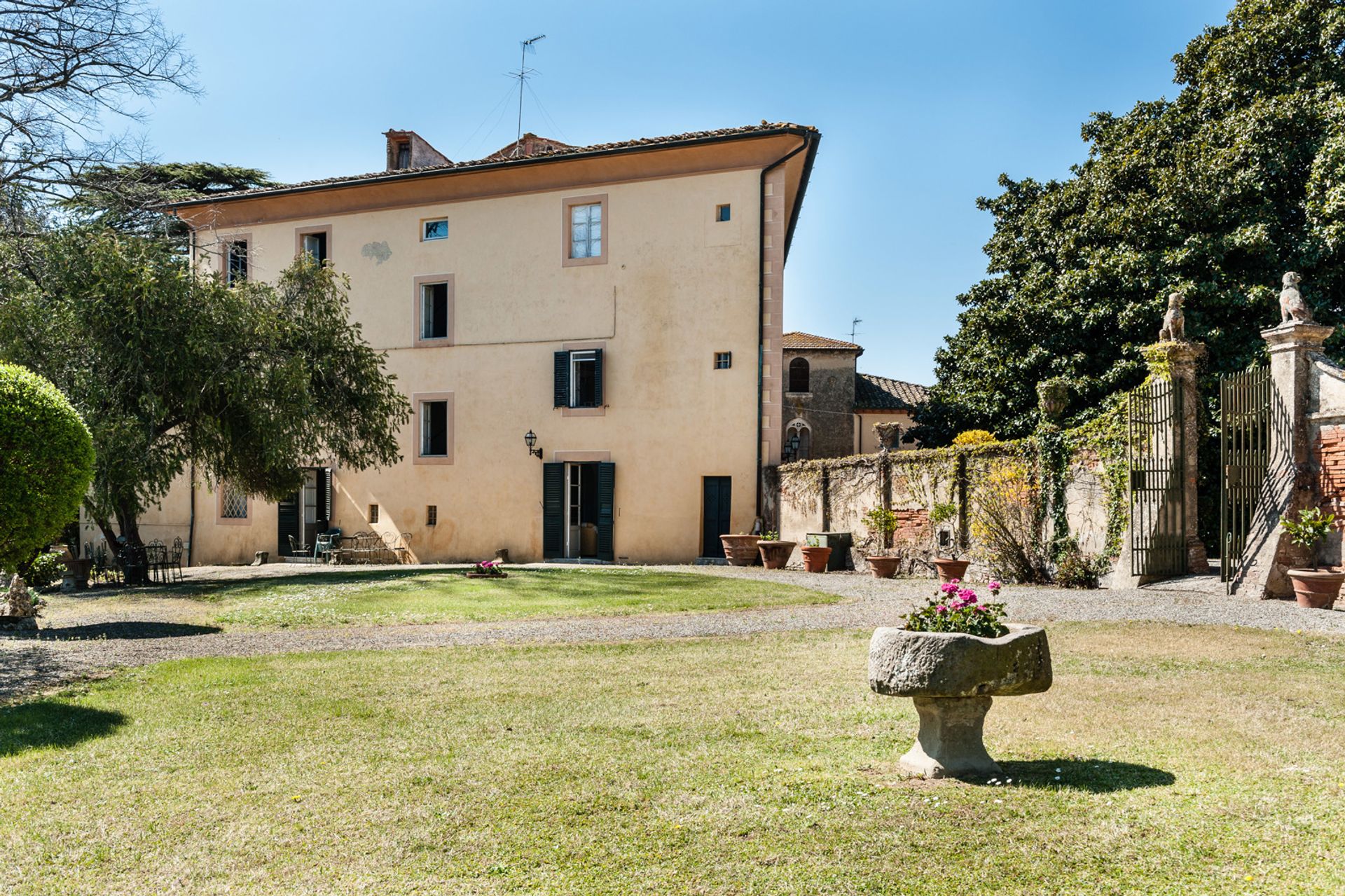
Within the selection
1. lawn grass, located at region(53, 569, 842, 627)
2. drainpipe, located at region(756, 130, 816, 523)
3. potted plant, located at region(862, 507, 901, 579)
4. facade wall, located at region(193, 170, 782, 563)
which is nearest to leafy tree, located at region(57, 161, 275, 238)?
facade wall, located at region(193, 170, 782, 563)

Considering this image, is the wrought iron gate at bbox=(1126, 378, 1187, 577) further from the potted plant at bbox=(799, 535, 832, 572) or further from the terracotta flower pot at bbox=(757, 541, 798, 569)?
the terracotta flower pot at bbox=(757, 541, 798, 569)

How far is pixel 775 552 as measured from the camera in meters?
18.6

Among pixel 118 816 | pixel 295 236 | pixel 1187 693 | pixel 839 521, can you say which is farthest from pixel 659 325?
pixel 118 816

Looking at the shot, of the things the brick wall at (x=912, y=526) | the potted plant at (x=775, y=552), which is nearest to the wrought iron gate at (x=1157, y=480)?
the brick wall at (x=912, y=526)

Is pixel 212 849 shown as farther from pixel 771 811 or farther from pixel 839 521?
pixel 839 521

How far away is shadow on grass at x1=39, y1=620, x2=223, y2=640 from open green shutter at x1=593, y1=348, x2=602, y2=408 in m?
11.2

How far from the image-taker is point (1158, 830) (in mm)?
3881

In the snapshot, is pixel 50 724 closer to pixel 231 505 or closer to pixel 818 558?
pixel 818 558

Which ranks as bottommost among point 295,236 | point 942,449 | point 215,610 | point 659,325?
point 215,610

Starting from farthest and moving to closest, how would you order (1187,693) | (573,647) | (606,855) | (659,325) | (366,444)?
(659,325) < (366,444) < (573,647) < (1187,693) < (606,855)

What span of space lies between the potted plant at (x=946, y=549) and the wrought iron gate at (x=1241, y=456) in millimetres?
3810

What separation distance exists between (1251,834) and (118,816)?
15.3 ft

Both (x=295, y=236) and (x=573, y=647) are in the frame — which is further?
(x=295, y=236)

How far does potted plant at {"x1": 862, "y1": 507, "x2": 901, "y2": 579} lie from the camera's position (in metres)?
16.5
